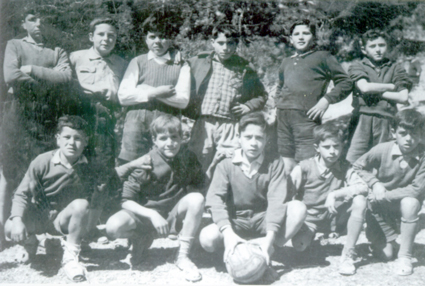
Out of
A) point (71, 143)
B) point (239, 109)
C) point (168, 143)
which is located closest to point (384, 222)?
point (239, 109)

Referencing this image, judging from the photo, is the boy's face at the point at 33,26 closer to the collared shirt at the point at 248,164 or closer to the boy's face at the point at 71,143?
the boy's face at the point at 71,143

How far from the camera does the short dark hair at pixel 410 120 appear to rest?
3.20 meters

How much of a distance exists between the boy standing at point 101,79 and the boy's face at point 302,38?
1.41 metres

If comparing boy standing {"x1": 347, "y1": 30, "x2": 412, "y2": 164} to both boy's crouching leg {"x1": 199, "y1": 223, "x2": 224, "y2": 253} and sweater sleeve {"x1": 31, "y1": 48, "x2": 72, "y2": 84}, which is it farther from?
sweater sleeve {"x1": 31, "y1": 48, "x2": 72, "y2": 84}

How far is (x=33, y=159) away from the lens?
10.8ft

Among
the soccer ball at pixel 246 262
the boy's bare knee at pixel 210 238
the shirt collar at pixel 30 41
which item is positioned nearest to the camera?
the soccer ball at pixel 246 262

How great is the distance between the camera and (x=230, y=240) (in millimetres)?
2816

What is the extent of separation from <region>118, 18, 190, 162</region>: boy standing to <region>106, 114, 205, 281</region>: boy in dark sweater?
19cm

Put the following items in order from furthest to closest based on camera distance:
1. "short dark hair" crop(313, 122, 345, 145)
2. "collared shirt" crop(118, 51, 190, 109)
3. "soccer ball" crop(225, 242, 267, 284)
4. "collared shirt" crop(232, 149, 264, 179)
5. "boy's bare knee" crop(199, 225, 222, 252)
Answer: "collared shirt" crop(118, 51, 190, 109) < "short dark hair" crop(313, 122, 345, 145) < "collared shirt" crop(232, 149, 264, 179) < "boy's bare knee" crop(199, 225, 222, 252) < "soccer ball" crop(225, 242, 267, 284)

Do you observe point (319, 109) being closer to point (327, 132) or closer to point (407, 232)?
point (327, 132)

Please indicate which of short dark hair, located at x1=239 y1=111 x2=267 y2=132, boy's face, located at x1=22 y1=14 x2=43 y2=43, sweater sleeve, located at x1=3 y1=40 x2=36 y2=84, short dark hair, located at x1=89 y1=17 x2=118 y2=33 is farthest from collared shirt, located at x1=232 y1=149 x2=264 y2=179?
boy's face, located at x1=22 y1=14 x2=43 y2=43

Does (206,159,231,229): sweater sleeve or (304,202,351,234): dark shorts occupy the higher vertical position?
(206,159,231,229): sweater sleeve

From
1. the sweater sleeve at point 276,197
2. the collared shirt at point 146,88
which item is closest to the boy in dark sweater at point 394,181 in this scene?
the sweater sleeve at point 276,197

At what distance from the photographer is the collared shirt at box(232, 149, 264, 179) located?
9.87ft
